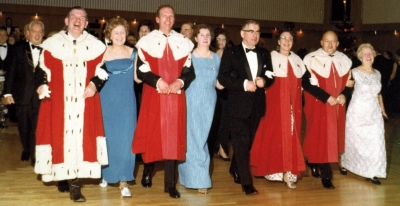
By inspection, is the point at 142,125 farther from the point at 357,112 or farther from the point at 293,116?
the point at 357,112

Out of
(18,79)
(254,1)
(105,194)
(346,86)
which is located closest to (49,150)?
(105,194)

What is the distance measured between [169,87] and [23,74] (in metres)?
2.22

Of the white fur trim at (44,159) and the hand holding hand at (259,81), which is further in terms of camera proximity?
the hand holding hand at (259,81)

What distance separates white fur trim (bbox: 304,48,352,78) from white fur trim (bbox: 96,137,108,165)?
2.29m

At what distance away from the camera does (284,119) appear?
5.06 m

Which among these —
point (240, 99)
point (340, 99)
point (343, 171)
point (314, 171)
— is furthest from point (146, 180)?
point (343, 171)

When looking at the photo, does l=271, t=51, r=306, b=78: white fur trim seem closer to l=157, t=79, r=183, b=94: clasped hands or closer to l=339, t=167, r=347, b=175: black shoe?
l=157, t=79, r=183, b=94: clasped hands

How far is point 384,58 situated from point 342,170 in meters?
7.65

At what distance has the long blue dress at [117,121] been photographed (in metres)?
4.61

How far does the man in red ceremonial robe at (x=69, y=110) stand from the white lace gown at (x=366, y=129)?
2.87 meters

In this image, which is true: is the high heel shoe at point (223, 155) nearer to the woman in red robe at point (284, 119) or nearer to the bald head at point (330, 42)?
the woman in red robe at point (284, 119)

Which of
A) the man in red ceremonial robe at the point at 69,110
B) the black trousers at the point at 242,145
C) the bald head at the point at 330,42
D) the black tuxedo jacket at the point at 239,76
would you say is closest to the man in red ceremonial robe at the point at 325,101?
the bald head at the point at 330,42

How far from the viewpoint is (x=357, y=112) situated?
5.62 meters

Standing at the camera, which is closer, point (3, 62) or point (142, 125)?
point (142, 125)
